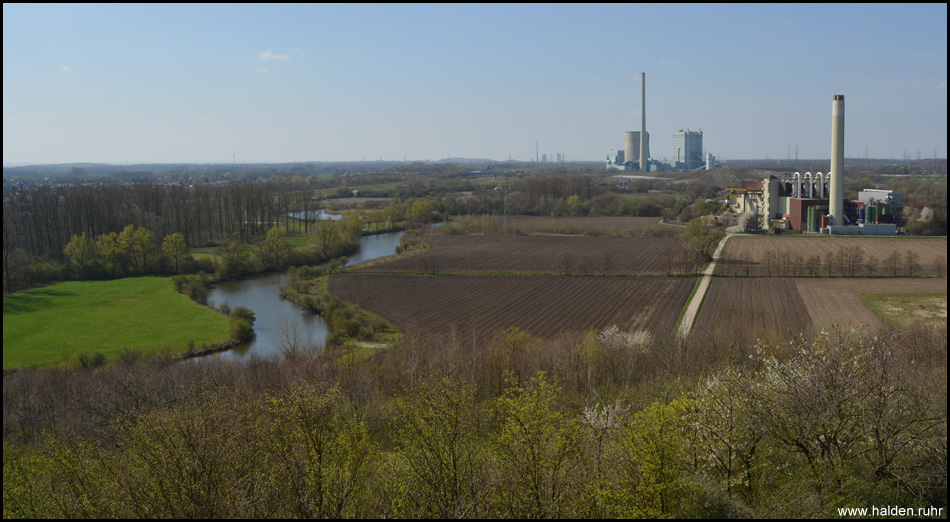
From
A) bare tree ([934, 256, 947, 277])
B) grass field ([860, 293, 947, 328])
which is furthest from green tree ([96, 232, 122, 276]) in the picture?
bare tree ([934, 256, 947, 277])

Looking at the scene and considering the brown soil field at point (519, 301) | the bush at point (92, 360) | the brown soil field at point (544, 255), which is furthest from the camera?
the brown soil field at point (544, 255)

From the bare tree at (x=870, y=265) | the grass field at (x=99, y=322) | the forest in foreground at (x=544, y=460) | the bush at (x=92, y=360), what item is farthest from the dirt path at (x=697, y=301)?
the bush at (x=92, y=360)

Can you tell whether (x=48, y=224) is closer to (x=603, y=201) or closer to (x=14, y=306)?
(x=14, y=306)

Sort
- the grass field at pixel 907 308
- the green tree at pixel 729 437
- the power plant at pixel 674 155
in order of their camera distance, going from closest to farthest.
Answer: the green tree at pixel 729 437 → the grass field at pixel 907 308 → the power plant at pixel 674 155

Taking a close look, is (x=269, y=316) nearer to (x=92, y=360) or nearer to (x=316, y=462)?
(x=92, y=360)

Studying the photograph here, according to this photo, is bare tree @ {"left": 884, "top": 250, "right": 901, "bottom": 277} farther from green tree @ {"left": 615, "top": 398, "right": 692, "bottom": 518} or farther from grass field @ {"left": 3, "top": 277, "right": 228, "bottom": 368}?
grass field @ {"left": 3, "top": 277, "right": 228, "bottom": 368}

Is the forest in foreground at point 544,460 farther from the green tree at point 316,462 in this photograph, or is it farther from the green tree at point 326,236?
the green tree at point 326,236

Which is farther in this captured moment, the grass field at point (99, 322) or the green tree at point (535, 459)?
the grass field at point (99, 322)
